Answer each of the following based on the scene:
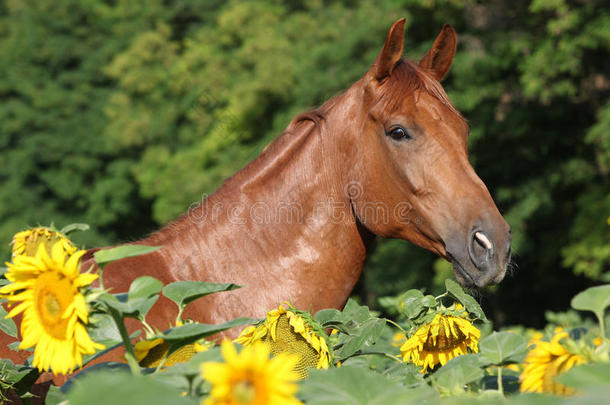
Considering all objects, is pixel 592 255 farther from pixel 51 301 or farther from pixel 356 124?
pixel 51 301

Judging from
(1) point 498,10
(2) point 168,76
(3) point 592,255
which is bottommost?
(3) point 592,255

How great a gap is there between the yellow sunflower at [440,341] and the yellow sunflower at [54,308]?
862 mm

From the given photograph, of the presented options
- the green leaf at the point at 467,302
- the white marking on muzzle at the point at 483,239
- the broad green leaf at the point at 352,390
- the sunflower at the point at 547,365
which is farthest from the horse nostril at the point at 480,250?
the broad green leaf at the point at 352,390

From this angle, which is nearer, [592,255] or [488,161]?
[592,255]

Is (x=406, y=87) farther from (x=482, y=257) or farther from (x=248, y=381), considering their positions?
(x=248, y=381)

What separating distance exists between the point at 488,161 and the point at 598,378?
1346 centimetres

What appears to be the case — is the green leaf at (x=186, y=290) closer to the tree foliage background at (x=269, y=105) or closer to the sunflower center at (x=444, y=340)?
the sunflower center at (x=444, y=340)

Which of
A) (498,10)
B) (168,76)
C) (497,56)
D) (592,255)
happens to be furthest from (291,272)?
(168,76)

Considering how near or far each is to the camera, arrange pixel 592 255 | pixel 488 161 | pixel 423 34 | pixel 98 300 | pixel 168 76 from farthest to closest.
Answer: pixel 168 76 → pixel 423 34 → pixel 488 161 → pixel 592 255 → pixel 98 300

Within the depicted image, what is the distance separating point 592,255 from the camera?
11.4 meters

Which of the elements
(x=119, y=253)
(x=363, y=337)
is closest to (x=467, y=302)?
(x=363, y=337)

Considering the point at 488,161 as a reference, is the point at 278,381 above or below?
below

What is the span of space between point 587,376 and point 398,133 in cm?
161

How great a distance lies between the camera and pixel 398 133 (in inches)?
96.3
